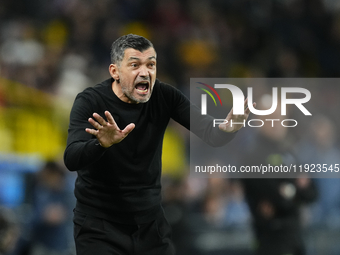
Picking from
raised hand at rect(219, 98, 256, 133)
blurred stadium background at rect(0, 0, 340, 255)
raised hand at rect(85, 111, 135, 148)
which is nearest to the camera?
raised hand at rect(85, 111, 135, 148)

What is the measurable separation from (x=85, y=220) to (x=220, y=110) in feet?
8.80

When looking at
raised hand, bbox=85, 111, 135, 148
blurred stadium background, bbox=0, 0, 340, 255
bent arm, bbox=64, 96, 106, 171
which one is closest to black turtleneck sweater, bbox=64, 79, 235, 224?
bent arm, bbox=64, 96, 106, 171

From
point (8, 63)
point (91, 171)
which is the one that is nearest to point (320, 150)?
point (91, 171)

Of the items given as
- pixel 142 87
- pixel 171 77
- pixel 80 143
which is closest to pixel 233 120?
pixel 142 87

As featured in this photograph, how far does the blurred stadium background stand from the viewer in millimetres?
4617

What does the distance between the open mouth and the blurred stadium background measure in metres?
2.02

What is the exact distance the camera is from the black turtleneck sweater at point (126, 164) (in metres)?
2.58

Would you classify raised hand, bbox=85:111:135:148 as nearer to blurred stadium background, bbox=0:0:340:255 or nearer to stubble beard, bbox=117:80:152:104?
stubble beard, bbox=117:80:152:104

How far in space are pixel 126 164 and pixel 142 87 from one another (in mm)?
435

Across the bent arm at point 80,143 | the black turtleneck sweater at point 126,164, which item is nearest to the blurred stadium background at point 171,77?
the black turtleneck sweater at point 126,164

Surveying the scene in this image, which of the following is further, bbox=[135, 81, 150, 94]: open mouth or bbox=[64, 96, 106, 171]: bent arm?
bbox=[135, 81, 150, 94]: open mouth

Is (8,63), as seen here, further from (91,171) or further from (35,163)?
(91,171)

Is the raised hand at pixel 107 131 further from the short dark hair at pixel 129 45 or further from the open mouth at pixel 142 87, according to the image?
the short dark hair at pixel 129 45

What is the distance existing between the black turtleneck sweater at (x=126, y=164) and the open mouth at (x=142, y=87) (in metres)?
0.12
